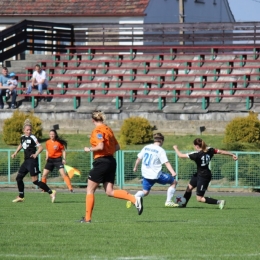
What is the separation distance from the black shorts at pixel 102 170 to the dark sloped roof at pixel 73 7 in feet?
98.6

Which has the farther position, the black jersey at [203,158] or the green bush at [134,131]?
the green bush at [134,131]

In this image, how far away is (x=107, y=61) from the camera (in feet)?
120

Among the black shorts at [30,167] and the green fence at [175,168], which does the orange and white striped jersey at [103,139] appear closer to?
the black shorts at [30,167]

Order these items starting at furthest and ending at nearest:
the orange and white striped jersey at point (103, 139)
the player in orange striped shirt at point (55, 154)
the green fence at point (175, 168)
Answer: the green fence at point (175, 168) < the player in orange striped shirt at point (55, 154) < the orange and white striped jersey at point (103, 139)

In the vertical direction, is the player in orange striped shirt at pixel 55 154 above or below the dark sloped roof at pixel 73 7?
below

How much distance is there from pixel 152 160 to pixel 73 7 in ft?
90.9

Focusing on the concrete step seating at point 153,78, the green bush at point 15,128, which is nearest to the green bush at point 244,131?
the concrete step seating at point 153,78

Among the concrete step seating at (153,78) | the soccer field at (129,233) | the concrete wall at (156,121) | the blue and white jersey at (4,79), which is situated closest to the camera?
the soccer field at (129,233)

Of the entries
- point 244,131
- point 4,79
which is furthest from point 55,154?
point 4,79

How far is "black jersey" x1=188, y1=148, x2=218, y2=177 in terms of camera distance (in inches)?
693

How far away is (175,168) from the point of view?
25.9 meters

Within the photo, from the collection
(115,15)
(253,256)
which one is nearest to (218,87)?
(115,15)

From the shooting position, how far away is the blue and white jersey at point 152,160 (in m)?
17.6

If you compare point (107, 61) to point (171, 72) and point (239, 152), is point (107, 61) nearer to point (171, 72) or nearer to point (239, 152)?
point (171, 72)
